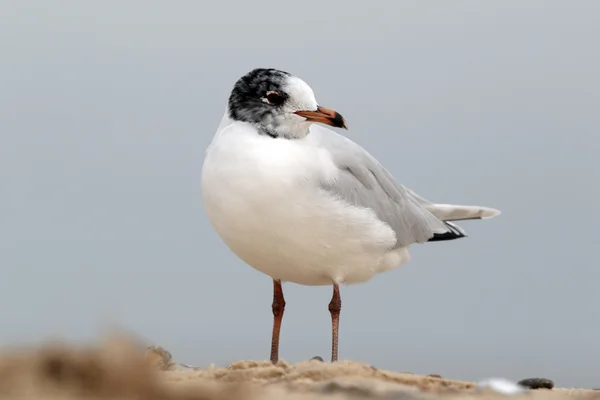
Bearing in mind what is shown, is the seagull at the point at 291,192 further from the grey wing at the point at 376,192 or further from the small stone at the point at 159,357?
the small stone at the point at 159,357

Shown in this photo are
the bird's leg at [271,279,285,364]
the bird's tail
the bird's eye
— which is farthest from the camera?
the bird's tail

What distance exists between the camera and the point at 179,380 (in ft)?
18.5

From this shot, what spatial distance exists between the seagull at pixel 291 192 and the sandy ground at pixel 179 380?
1.48m

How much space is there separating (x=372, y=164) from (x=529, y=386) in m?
2.72

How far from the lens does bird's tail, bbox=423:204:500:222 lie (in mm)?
10328

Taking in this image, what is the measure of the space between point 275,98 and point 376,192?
1.47m

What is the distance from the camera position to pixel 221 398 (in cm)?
406

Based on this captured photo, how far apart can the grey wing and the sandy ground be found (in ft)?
7.08

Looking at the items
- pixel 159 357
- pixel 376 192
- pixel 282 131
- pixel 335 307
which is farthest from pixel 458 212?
pixel 159 357

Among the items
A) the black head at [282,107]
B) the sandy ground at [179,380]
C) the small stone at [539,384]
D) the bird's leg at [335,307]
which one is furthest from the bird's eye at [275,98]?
the small stone at [539,384]

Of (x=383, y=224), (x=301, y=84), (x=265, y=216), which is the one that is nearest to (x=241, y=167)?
(x=265, y=216)

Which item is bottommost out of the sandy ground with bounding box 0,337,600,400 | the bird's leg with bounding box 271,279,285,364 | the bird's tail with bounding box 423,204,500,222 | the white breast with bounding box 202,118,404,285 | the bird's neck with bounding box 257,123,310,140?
the sandy ground with bounding box 0,337,600,400

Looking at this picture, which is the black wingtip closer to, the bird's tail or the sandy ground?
the bird's tail

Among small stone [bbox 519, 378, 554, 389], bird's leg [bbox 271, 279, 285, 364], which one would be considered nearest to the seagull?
bird's leg [bbox 271, 279, 285, 364]
